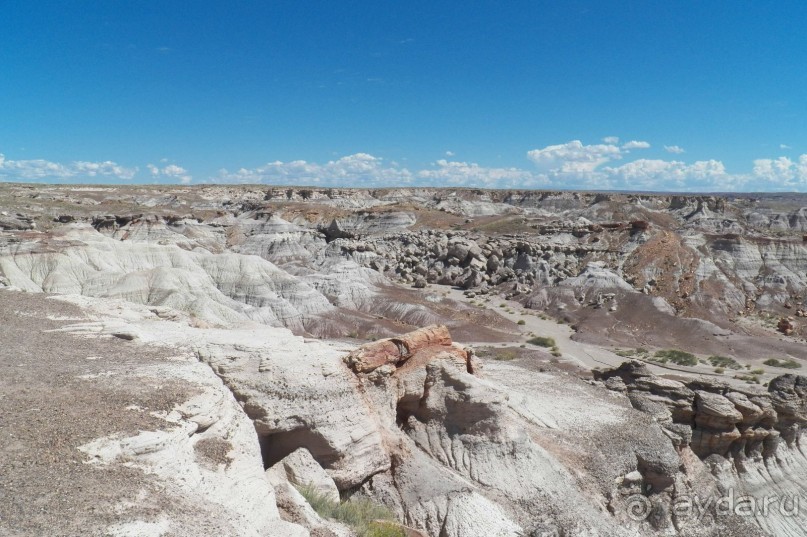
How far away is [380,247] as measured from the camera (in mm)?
76812

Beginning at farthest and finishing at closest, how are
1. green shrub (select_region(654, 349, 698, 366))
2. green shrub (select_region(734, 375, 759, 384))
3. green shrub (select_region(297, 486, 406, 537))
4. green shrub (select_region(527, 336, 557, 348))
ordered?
1. green shrub (select_region(527, 336, 557, 348))
2. green shrub (select_region(654, 349, 698, 366))
3. green shrub (select_region(734, 375, 759, 384))
4. green shrub (select_region(297, 486, 406, 537))

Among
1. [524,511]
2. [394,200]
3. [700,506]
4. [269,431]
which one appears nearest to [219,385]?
[269,431]

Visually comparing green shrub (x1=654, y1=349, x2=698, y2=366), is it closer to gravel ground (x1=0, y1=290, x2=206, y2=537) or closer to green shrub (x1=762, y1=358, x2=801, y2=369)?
green shrub (x1=762, y1=358, x2=801, y2=369)

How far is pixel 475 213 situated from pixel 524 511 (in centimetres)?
11539

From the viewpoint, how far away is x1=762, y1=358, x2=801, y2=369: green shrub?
41.4 meters

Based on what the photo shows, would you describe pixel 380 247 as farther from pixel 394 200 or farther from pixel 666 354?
pixel 394 200

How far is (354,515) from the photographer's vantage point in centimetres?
1148

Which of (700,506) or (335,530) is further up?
(335,530)

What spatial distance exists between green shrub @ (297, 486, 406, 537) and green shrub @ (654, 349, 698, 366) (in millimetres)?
37686

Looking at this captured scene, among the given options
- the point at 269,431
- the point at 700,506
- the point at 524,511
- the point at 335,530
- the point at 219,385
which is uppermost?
the point at 219,385

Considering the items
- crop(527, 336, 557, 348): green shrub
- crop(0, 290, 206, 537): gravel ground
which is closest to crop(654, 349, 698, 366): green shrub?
crop(527, 336, 557, 348): green shrub

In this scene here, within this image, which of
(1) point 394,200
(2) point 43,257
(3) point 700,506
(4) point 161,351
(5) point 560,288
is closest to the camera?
(4) point 161,351

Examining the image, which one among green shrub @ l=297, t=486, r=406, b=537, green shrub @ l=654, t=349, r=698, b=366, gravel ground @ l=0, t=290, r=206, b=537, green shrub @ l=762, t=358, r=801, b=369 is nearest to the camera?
gravel ground @ l=0, t=290, r=206, b=537

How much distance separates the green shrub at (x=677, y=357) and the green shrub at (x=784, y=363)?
233 inches
